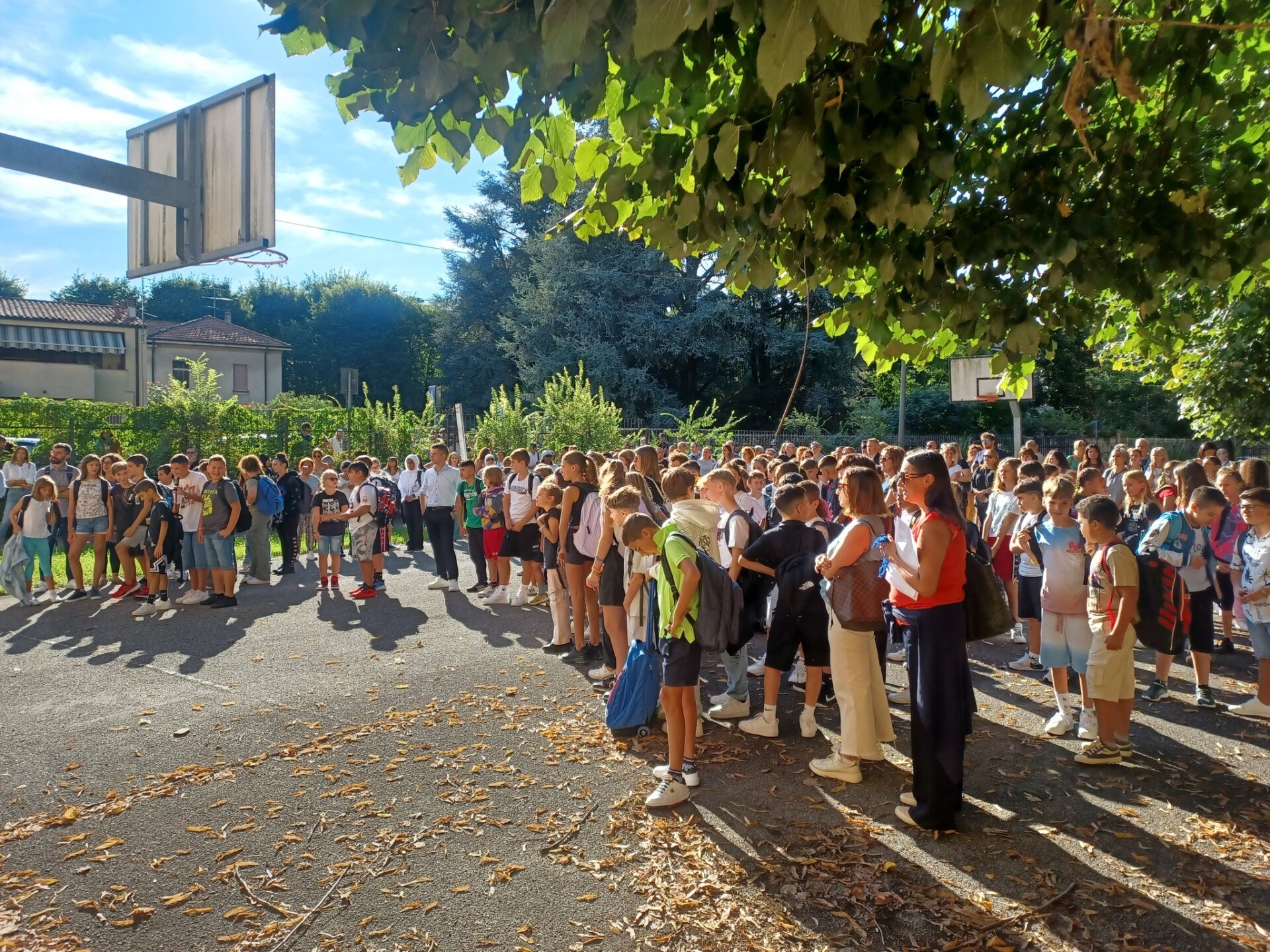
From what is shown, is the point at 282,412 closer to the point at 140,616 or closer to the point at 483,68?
the point at 140,616

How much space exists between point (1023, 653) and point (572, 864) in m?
5.91

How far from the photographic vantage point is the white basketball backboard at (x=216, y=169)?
3520 mm

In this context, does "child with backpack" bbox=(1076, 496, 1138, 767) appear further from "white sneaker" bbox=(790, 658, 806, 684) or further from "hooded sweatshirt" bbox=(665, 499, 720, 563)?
"hooded sweatshirt" bbox=(665, 499, 720, 563)

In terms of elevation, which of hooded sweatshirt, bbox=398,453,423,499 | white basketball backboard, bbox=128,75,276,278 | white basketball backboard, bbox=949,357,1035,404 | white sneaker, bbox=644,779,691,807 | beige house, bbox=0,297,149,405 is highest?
beige house, bbox=0,297,149,405

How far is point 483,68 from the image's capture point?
276 cm

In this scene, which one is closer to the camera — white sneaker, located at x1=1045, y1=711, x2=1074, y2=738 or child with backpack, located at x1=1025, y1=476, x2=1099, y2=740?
child with backpack, located at x1=1025, y1=476, x2=1099, y2=740

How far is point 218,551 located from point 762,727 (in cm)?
766

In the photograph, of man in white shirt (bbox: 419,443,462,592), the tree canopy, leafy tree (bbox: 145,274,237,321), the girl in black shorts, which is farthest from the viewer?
leafy tree (bbox: 145,274,237,321)

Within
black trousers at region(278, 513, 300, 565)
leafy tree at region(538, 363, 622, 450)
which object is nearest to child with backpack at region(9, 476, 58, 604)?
black trousers at region(278, 513, 300, 565)

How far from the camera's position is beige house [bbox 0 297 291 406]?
152 feet

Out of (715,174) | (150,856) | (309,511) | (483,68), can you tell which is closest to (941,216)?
(715,174)

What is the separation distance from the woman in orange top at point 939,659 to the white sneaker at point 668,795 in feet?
4.22

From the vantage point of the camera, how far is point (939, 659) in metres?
4.54

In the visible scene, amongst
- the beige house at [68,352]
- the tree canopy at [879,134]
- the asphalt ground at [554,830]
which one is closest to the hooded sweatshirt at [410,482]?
the asphalt ground at [554,830]
